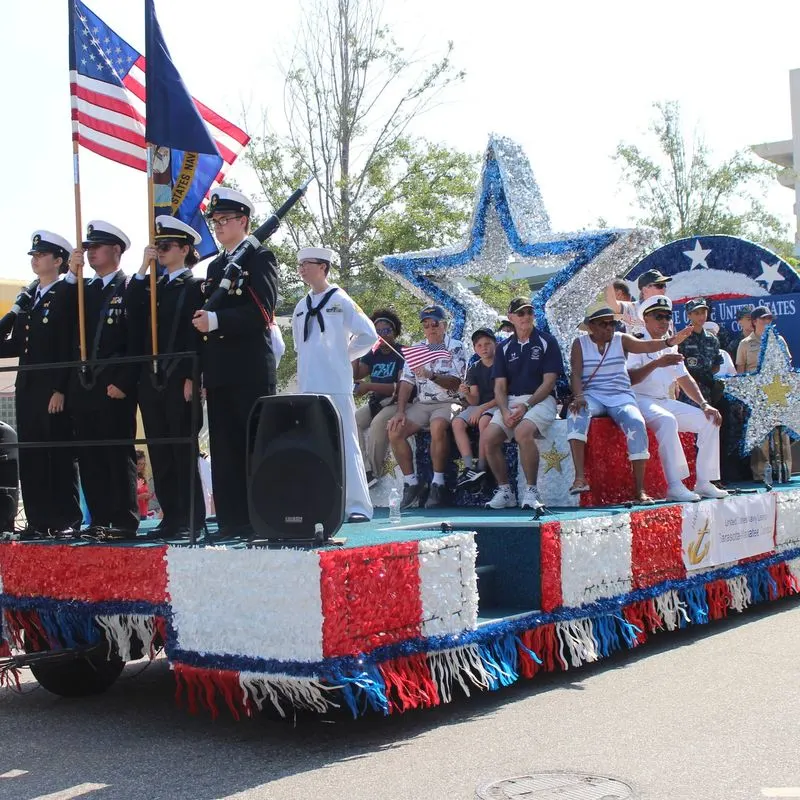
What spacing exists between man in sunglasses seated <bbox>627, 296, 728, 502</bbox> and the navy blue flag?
3938 mm

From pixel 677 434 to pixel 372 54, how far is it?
1186 centimetres

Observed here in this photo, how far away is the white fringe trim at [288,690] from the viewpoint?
482cm

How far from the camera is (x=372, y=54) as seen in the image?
18.4m

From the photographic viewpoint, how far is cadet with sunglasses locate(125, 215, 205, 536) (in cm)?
615

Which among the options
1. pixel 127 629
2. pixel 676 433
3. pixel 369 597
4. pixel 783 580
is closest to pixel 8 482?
pixel 127 629

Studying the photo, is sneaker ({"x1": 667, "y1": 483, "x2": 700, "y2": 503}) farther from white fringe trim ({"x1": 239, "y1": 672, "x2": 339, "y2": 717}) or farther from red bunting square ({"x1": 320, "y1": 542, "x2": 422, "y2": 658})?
white fringe trim ({"x1": 239, "y1": 672, "x2": 339, "y2": 717})

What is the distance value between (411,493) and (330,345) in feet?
7.72

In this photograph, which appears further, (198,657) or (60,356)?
(60,356)

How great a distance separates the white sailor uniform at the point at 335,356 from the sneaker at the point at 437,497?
6.27 feet

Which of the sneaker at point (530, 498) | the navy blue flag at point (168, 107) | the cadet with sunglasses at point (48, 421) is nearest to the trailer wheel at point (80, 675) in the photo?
the cadet with sunglasses at point (48, 421)

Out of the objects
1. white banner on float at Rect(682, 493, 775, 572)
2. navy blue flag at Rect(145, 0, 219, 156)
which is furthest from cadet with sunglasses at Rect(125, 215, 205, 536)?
white banner on float at Rect(682, 493, 775, 572)

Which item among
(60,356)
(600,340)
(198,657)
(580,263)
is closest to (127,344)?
(60,356)

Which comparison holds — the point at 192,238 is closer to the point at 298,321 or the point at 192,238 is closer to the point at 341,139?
the point at 298,321

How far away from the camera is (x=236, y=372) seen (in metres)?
6.08
